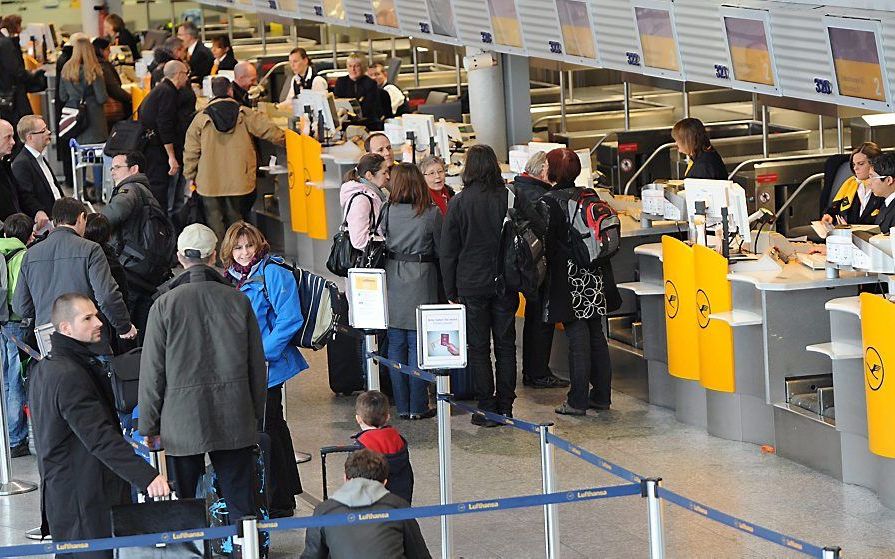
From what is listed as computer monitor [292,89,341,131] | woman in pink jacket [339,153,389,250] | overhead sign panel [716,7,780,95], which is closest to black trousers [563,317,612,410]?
woman in pink jacket [339,153,389,250]

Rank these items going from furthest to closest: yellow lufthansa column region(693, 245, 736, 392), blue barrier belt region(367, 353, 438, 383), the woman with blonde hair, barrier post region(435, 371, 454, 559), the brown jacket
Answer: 1. the woman with blonde hair
2. the brown jacket
3. yellow lufthansa column region(693, 245, 736, 392)
4. blue barrier belt region(367, 353, 438, 383)
5. barrier post region(435, 371, 454, 559)

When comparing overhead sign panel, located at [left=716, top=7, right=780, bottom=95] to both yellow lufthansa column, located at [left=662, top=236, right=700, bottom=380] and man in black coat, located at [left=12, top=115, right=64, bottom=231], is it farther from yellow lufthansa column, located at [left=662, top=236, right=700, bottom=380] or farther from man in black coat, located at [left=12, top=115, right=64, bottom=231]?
man in black coat, located at [left=12, top=115, right=64, bottom=231]

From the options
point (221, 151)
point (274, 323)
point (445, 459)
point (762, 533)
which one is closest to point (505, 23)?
point (221, 151)

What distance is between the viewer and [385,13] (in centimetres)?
1309

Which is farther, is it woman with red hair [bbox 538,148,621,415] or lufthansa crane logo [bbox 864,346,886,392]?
woman with red hair [bbox 538,148,621,415]

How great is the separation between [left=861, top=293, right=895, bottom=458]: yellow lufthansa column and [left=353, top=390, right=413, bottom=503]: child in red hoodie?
6.83ft

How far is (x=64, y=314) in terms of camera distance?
5277 millimetres

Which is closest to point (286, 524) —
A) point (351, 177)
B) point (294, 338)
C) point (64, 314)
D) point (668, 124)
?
point (64, 314)

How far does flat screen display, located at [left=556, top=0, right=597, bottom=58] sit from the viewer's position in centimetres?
977

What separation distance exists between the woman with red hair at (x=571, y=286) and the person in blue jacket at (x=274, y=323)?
189 centimetres

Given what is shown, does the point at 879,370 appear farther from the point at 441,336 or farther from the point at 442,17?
the point at 442,17

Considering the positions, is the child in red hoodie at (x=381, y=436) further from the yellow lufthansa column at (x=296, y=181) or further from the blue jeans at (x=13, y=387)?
the yellow lufthansa column at (x=296, y=181)

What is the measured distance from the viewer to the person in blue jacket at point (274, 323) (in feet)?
21.5

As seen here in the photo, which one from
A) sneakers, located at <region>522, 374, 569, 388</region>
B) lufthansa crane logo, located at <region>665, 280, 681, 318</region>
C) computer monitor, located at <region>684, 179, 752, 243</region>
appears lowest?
sneakers, located at <region>522, 374, 569, 388</region>
